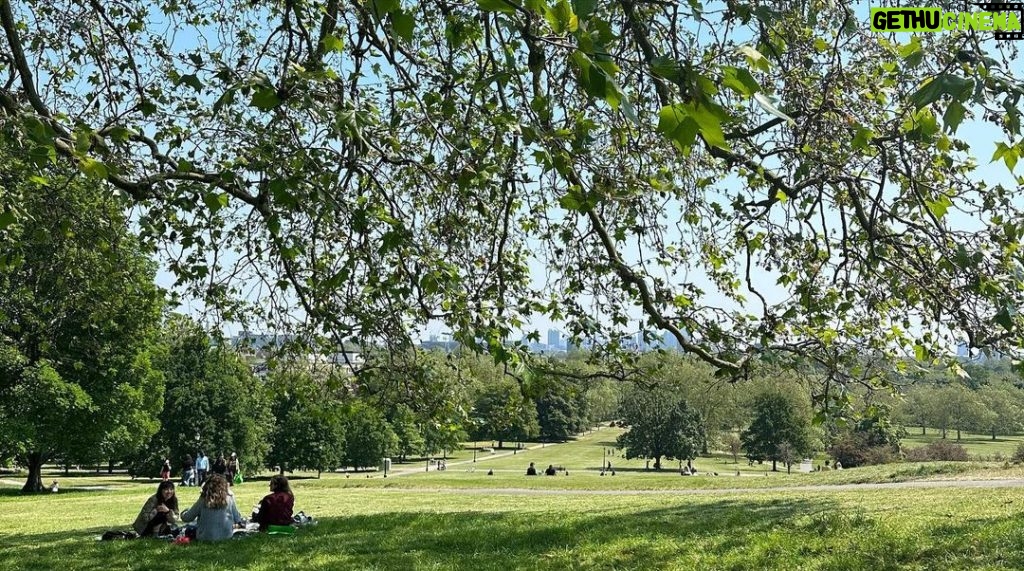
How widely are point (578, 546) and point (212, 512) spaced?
4787 millimetres

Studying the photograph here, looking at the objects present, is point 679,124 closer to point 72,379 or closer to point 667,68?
point 667,68

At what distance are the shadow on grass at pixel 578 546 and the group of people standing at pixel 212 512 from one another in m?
0.37

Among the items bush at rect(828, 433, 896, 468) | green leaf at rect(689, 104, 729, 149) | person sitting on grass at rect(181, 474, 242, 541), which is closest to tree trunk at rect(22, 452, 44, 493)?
person sitting on grass at rect(181, 474, 242, 541)

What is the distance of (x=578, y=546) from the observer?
28.8 ft

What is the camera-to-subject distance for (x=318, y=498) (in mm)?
20859

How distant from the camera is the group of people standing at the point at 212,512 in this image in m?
10.2

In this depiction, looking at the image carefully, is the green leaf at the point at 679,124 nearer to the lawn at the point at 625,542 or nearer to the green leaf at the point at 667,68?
the green leaf at the point at 667,68

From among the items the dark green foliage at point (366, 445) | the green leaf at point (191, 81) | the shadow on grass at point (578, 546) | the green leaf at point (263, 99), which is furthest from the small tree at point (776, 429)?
the green leaf at point (263, 99)

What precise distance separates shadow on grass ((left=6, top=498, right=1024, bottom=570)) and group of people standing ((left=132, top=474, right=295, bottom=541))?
37 cm

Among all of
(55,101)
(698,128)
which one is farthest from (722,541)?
(55,101)

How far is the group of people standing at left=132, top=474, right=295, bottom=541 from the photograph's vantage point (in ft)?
33.6

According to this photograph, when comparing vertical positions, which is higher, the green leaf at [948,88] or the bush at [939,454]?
the green leaf at [948,88]

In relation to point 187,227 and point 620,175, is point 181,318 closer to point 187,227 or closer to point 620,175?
point 187,227

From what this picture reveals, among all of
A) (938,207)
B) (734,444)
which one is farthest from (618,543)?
(734,444)
